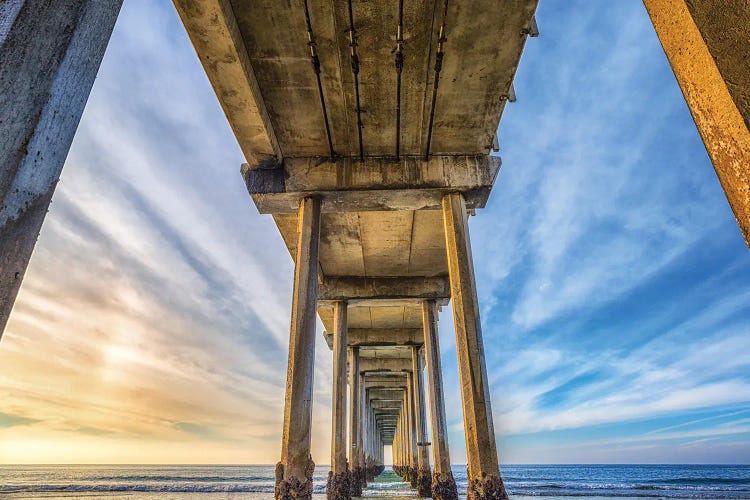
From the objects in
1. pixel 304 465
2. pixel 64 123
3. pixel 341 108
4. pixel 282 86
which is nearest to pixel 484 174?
pixel 341 108

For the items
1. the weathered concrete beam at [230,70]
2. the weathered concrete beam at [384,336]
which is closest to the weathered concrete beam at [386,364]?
the weathered concrete beam at [384,336]

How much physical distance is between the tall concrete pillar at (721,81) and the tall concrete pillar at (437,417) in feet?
35.3

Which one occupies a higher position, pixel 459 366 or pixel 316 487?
pixel 459 366

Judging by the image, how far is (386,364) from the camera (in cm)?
2320

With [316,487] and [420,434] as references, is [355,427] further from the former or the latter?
[316,487]

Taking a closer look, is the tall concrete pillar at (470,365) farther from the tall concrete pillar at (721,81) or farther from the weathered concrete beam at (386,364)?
the weathered concrete beam at (386,364)

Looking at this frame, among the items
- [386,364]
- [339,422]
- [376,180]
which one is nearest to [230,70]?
[376,180]

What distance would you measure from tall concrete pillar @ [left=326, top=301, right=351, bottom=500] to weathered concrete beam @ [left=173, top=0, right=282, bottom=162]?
6.82 meters

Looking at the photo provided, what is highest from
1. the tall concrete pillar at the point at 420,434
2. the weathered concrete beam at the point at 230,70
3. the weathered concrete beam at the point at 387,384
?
the weathered concrete beam at the point at 230,70

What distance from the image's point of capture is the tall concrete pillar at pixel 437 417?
10927 millimetres

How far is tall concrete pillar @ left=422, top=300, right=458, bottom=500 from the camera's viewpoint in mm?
10927

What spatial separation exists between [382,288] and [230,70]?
8890 mm

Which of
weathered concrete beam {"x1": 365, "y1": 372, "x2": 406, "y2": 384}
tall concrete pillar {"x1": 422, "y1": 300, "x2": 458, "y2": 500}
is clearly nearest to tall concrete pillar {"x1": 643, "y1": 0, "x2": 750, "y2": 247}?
tall concrete pillar {"x1": 422, "y1": 300, "x2": 458, "y2": 500}

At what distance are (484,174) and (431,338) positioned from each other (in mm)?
6946
